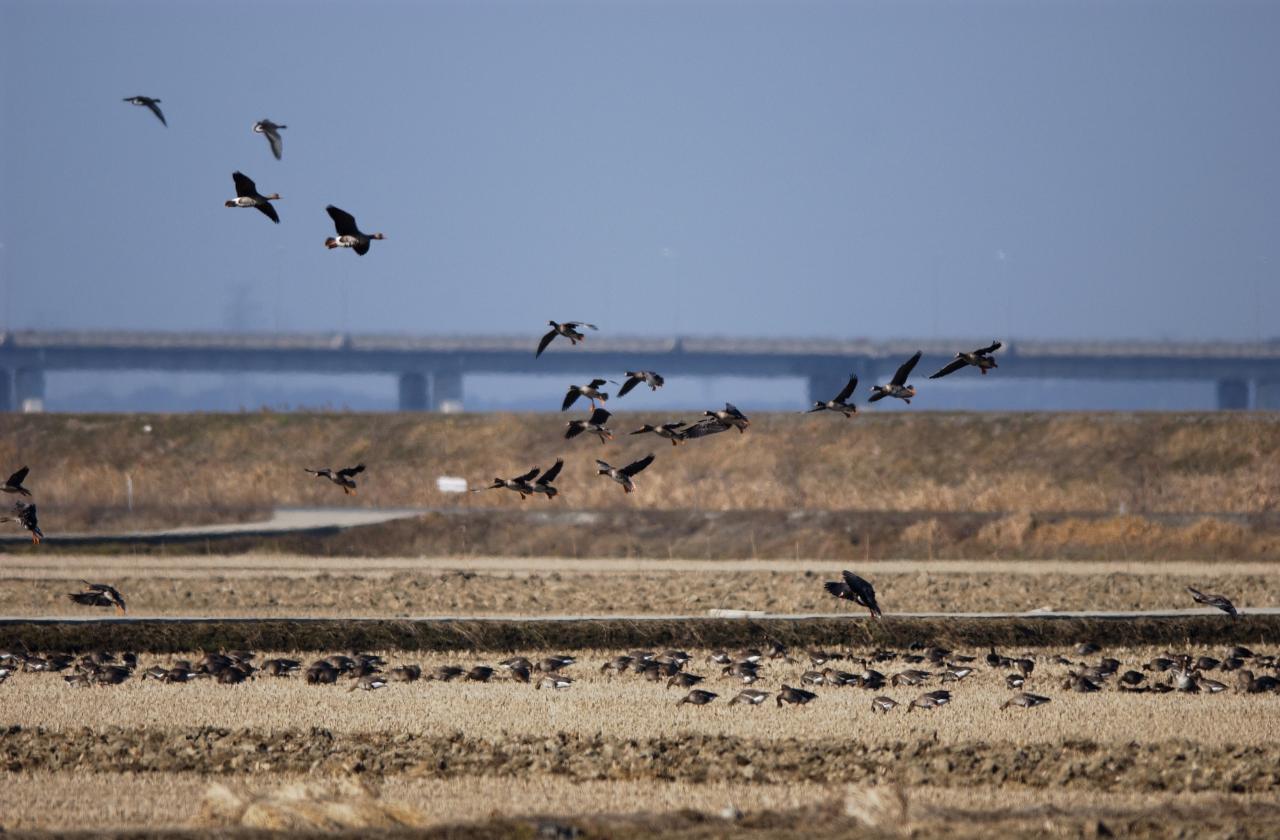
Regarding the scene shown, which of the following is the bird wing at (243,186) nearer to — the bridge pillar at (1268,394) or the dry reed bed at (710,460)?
the dry reed bed at (710,460)

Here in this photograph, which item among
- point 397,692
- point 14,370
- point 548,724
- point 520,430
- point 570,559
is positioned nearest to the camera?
point 548,724

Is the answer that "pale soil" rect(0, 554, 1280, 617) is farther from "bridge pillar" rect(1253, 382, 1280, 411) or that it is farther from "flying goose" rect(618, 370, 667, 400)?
"bridge pillar" rect(1253, 382, 1280, 411)

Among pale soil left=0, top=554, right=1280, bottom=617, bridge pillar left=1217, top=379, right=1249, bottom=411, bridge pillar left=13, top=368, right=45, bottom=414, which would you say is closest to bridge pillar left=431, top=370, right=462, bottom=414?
bridge pillar left=13, top=368, right=45, bottom=414

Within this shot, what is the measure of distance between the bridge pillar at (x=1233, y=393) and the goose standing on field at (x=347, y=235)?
142528 mm

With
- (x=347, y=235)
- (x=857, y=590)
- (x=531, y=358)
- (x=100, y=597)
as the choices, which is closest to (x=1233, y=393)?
(x=531, y=358)

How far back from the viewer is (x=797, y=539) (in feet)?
178

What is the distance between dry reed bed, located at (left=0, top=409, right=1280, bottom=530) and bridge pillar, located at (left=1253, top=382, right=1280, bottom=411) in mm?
89660

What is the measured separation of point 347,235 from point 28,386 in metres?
142

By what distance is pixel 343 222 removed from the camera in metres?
22.9

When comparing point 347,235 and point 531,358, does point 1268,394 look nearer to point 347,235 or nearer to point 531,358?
point 531,358

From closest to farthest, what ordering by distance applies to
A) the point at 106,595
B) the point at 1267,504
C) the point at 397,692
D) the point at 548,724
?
the point at 548,724
the point at 397,692
the point at 106,595
the point at 1267,504

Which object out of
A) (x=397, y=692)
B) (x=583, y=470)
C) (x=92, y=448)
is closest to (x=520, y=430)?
(x=583, y=470)

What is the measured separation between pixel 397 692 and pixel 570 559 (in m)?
27.2

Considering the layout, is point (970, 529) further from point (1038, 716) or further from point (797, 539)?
point (1038, 716)
